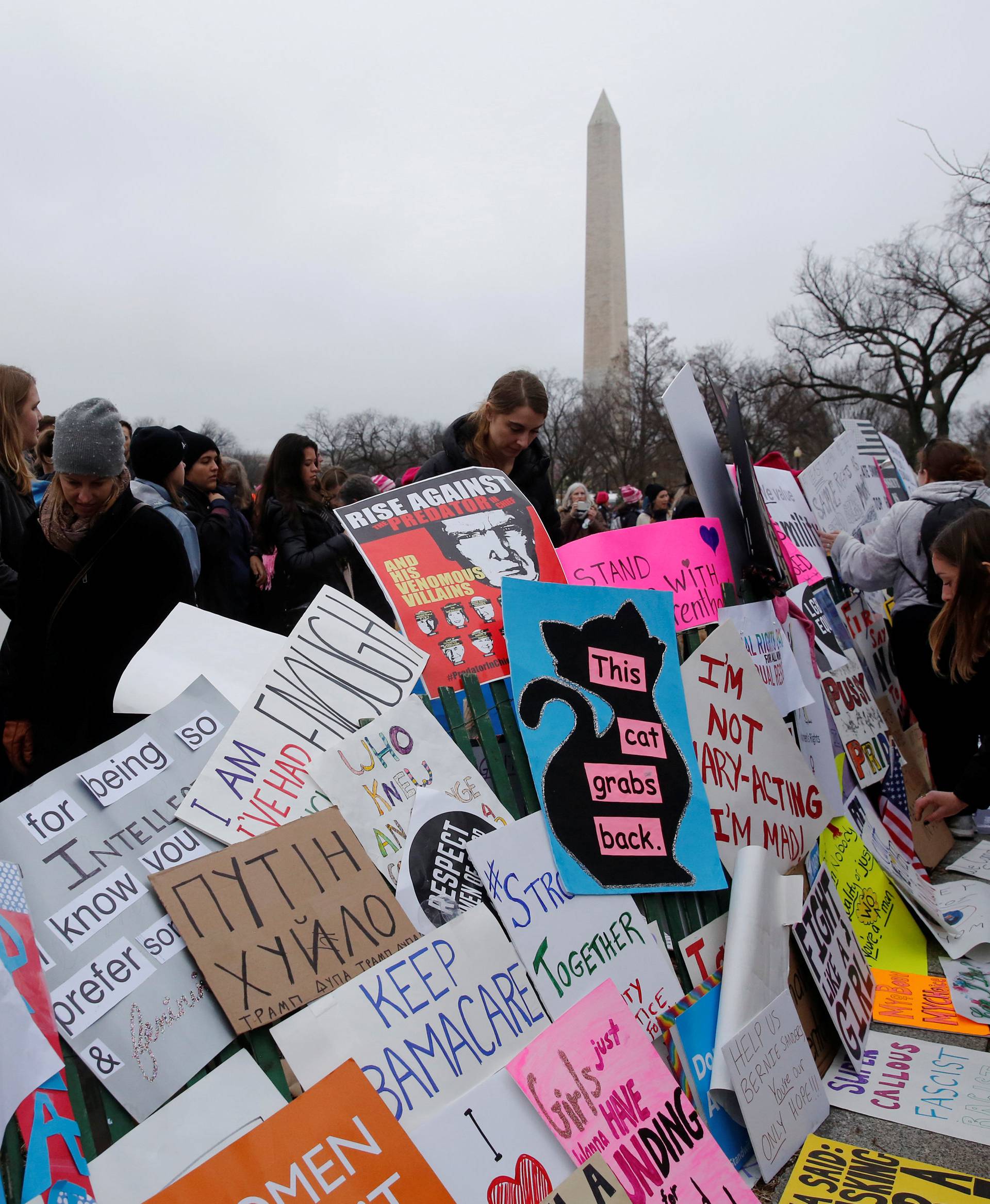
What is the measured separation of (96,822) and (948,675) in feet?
13.2

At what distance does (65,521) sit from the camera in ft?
9.76

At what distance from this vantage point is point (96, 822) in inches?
81.6

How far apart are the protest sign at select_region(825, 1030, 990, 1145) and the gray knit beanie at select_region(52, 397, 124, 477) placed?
288cm

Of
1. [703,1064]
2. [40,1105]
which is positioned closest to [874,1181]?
[703,1064]

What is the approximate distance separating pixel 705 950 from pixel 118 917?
165cm

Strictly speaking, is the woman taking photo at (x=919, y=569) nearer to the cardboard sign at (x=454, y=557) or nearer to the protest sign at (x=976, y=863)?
the protest sign at (x=976, y=863)

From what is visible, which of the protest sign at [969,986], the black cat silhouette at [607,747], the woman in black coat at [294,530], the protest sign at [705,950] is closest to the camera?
the black cat silhouette at [607,747]

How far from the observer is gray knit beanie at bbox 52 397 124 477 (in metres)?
2.82

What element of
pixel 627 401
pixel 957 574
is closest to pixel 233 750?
pixel 957 574

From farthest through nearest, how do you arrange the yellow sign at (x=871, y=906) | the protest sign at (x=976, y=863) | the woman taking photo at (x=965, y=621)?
the protest sign at (x=976, y=863)
the woman taking photo at (x=965, y=621)
the yellow sign at (x=871, y=906)

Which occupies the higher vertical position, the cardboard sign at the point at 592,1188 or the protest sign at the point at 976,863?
the cardboard sign at the point at 592,1188

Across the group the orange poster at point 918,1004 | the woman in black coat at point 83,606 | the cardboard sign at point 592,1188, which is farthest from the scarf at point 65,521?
the orange poster at point 918,1004

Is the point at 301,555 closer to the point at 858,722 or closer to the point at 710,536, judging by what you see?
the point at 710,536

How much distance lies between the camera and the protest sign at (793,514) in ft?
16.7
